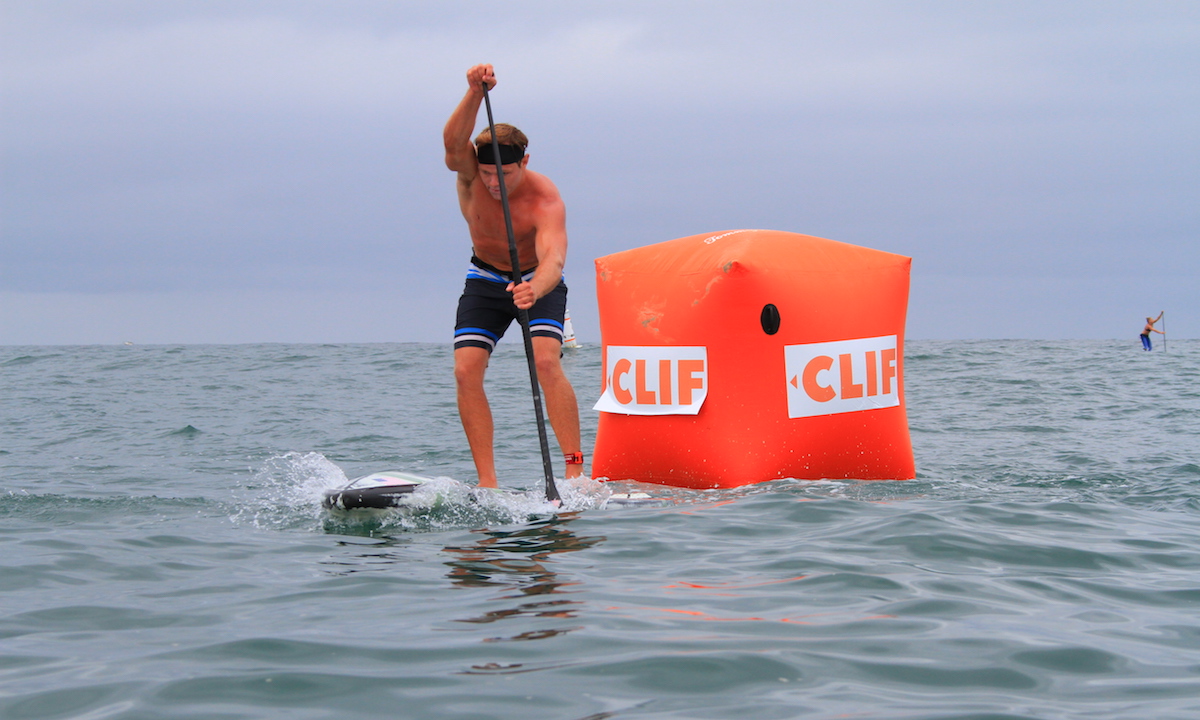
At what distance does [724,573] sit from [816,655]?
95 centimetres

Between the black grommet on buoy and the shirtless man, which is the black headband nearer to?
the shirtless man

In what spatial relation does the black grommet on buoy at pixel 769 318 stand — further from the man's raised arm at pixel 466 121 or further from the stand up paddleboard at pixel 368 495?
the stand up paddleboard at pixel 368 495

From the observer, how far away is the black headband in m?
4.93

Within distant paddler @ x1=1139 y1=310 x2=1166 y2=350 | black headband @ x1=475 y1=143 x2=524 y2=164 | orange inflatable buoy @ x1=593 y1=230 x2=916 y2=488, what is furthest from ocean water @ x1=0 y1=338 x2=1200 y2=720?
distant paddler @ x1=1139 y1=310 x2=1166 y2=350

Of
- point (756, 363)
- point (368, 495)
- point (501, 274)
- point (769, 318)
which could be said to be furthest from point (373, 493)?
point (769, 318)

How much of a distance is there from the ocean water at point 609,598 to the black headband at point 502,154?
1589mm

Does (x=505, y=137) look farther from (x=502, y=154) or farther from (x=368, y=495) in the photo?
(x=368, y=495)

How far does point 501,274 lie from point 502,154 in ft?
2.17

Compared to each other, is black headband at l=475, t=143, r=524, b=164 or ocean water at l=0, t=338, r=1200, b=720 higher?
black headband at l=475, t=143, r=524, b=164

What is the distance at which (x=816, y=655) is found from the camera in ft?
8.10

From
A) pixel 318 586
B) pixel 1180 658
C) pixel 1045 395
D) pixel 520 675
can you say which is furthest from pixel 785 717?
pixel 1045 395

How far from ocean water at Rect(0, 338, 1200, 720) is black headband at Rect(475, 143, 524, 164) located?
5.21ft

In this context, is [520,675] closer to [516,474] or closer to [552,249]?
[552,249]

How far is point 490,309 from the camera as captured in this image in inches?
211
